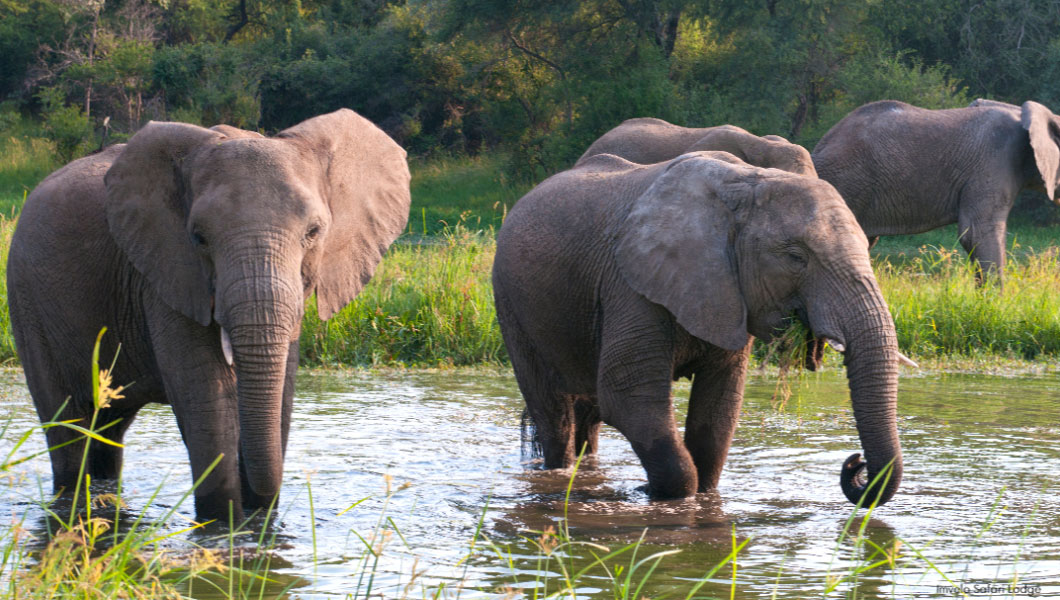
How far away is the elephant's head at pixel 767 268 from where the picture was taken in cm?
492

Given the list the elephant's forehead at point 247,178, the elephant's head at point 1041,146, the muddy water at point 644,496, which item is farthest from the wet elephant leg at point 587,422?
the elephant's head at point 1041,146

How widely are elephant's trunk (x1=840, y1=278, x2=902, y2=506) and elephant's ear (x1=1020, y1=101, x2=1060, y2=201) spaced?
782 centimetres

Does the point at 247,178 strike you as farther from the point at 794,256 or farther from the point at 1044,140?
the point at 1044,140

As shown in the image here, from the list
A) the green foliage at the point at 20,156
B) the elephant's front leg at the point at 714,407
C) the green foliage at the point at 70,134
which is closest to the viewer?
the elephant's front leg at the point at 714,407

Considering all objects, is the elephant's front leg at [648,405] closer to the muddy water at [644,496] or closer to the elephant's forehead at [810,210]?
the muddy water at [644,496]

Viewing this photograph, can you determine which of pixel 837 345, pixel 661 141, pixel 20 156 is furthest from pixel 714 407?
pixel 20 156

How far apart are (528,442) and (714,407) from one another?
1.60 m

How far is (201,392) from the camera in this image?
5.07 meters

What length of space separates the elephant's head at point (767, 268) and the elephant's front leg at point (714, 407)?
47 centimetres

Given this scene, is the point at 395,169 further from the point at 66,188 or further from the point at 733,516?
the point at 733,516

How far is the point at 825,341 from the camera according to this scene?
200 inches

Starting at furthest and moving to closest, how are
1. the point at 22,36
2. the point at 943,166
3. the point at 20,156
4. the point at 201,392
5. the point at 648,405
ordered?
the point at 22,36 → the point at 20,156 → the point at 943,166 → the point at 648,405 → the point at 201,392

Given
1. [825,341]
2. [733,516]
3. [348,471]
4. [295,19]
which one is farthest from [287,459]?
[295,19]

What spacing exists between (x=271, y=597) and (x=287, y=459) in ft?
8.06
